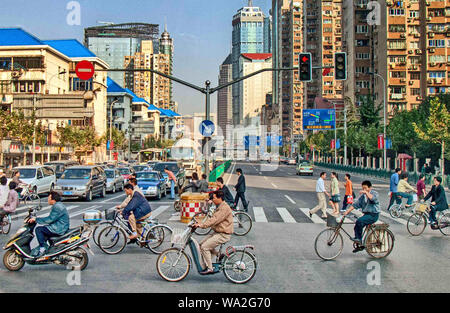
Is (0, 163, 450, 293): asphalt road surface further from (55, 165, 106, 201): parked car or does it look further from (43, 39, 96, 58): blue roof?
(43, 39, 96, 58): blue roof

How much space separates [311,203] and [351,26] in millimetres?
84797

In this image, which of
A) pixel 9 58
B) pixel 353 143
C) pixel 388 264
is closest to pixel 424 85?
pixel 353 143

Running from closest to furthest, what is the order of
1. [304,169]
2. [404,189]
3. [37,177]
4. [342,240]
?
[342,240]
[404,189]
[37,177]
[304,169]

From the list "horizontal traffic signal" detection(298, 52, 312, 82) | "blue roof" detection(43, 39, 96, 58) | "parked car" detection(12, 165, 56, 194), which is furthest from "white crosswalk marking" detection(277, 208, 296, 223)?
"blue roof" detection(43, 39, 96, 58)

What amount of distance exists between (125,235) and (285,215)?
9546mm

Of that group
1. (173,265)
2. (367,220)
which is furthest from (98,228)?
(367,220)

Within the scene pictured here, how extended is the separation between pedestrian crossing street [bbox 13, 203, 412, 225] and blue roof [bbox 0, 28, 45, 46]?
56.9 meters

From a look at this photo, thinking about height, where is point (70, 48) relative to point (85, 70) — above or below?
above

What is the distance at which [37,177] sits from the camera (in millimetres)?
28344

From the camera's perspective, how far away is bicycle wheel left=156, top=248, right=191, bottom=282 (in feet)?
28.7

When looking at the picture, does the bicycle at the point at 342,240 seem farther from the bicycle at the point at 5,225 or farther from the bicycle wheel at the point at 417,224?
the bicycle at the point at 5,225

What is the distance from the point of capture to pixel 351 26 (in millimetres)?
101312

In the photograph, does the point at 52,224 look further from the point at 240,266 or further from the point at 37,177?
the point at 37,177
